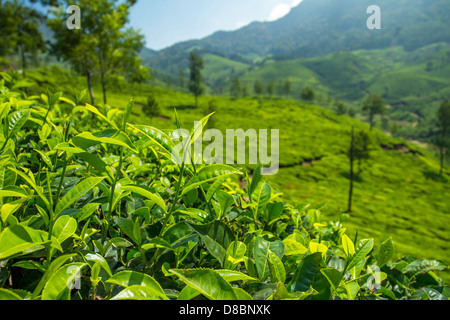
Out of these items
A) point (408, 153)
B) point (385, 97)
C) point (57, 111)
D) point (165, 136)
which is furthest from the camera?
point (385, 97)

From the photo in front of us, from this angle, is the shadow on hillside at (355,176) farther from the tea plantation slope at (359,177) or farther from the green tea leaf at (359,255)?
the green tea leaf at (359,255)

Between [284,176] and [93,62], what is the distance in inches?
1327

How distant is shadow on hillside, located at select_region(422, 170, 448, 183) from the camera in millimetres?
59269

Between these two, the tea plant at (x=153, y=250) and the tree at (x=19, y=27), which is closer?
the tea plant at (x=153, y=250)

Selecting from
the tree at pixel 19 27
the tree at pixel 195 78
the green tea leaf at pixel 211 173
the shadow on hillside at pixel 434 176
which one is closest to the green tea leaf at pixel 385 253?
the green tea leaf at pixel 211 173

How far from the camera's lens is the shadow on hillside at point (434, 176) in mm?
59269

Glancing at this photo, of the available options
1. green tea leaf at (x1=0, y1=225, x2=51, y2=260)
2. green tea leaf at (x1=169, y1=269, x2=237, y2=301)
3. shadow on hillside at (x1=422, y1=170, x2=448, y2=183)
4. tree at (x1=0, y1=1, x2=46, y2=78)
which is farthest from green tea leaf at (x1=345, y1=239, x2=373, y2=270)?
shadow on hillside at (x1=422, y1=170, x2=448, y2=183)

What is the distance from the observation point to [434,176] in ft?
198

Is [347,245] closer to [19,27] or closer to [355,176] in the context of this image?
[19,27]

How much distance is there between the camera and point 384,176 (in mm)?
55500

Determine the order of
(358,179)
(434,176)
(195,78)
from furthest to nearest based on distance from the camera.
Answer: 1. (195,78)
2. (434,176)
3. (358,179)

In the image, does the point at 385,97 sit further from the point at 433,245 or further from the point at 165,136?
the point at 165,136

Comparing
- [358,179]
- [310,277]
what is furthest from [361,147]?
[310,277]
